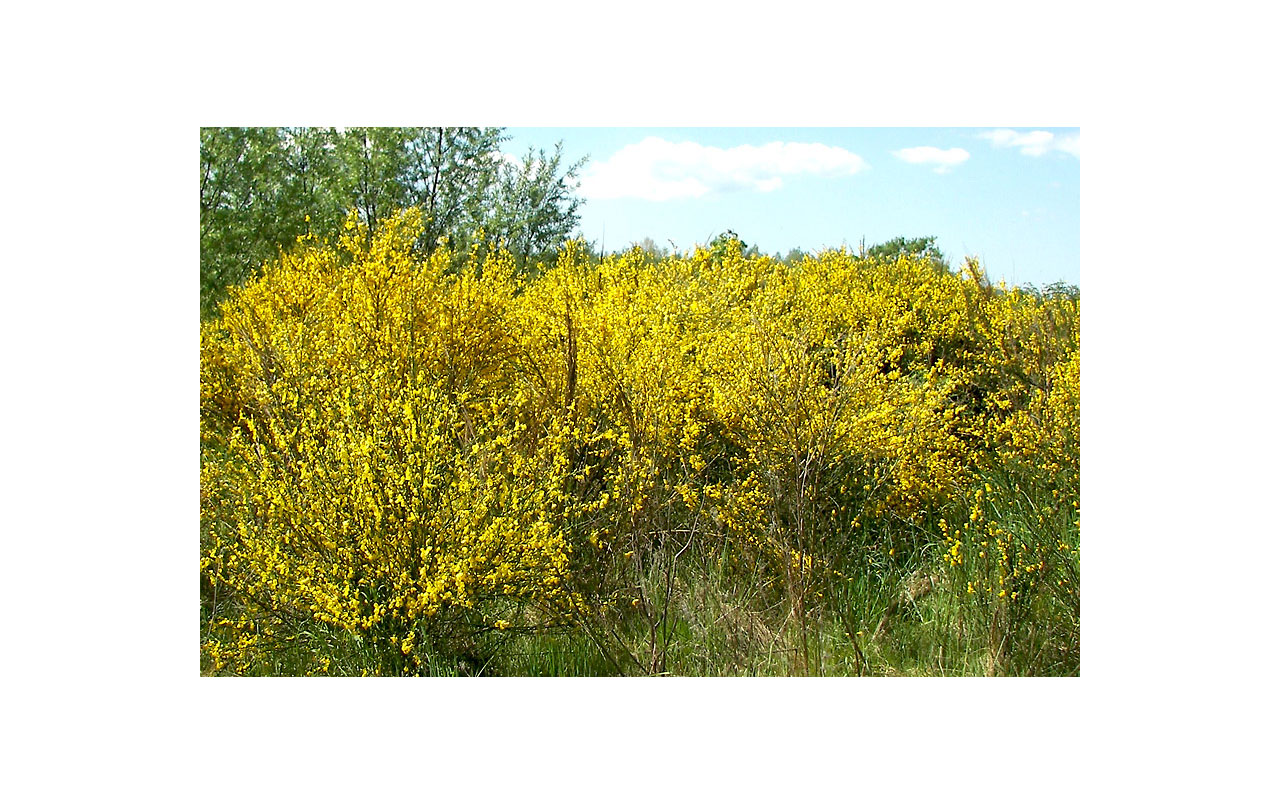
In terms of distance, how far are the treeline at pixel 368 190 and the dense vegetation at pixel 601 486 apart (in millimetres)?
122

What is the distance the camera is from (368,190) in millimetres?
3541

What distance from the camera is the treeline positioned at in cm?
314

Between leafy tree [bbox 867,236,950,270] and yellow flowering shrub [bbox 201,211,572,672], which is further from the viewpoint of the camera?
leafy tree [bbox 867,236,950,270]

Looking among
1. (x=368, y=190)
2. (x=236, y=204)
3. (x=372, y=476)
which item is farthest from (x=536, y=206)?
(x=372, y=476)

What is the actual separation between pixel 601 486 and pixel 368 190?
1466mm

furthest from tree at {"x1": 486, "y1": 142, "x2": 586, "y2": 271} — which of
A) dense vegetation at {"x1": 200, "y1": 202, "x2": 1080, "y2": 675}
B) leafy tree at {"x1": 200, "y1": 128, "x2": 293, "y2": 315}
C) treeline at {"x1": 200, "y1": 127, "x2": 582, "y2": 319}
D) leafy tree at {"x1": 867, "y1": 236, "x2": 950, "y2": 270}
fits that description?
leafy tree at {"x1": 867, "y1": 236, "x2": 950, "y2": 270}

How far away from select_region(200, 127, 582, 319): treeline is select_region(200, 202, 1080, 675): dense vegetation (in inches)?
4.8

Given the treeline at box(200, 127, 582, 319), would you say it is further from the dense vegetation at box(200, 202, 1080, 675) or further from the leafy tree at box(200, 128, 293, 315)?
the dense vegetation at box(200, 202, 1080, 675)

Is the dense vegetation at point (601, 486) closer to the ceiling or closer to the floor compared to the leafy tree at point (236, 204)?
closer to the floor

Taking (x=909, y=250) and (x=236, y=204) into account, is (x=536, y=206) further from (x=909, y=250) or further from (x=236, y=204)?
(x=909, y=250)

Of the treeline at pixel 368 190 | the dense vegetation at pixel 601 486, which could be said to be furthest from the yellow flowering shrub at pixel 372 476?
the treeline at pixel 368 190

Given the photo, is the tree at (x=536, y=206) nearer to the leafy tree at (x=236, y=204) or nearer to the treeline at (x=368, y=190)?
the treeline at (x=368, y=190)

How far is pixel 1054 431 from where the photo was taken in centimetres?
294

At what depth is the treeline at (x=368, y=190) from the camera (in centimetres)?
314
